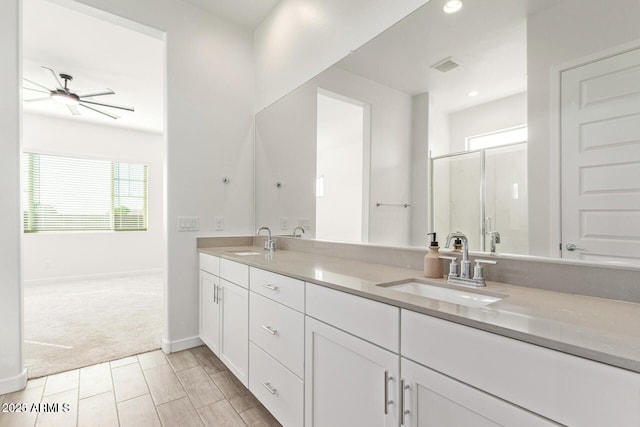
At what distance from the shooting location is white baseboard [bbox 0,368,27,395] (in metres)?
1.87

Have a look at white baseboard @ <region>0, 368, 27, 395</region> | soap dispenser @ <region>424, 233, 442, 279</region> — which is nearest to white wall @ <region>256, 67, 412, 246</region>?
soap dispenser @ <region>424, 233, 442, 279</region>

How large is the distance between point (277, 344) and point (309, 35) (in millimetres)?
2148

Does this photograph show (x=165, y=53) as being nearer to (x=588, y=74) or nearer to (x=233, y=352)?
(x=233, y=352)

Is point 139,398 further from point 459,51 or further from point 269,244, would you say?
point 459,51

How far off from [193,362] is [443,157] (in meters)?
2.23

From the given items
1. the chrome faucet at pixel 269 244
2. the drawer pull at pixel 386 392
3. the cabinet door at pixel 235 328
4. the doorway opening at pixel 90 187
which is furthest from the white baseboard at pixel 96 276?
the drawer pull at pixel 386 392

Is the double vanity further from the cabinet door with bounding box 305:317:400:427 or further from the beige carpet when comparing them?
the beige carpet

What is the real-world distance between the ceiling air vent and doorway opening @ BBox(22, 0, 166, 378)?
86.2 inches

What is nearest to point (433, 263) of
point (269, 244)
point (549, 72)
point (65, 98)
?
point (549, 72)

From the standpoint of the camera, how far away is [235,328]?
192cm

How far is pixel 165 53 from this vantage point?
248 centimetres

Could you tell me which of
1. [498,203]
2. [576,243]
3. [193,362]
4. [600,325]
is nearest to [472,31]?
[498,203]

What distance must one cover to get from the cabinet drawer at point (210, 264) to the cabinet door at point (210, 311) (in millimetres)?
37

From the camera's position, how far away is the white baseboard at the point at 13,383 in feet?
6.13
